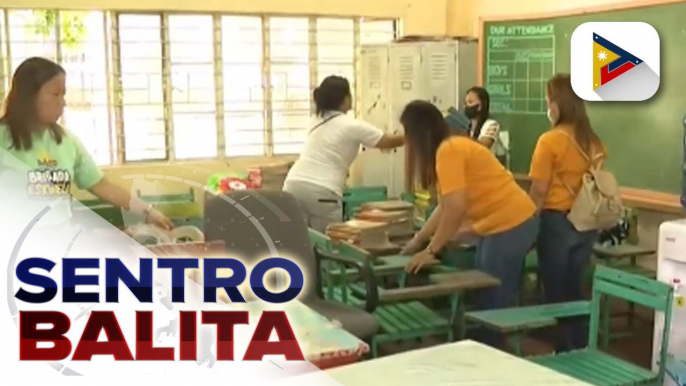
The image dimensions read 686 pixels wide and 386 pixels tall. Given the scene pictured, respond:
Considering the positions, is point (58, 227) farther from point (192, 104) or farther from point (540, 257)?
point (192, 104)

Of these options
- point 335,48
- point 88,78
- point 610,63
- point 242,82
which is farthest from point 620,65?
point 88,78

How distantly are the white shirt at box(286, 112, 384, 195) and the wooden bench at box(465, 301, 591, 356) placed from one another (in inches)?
49.7

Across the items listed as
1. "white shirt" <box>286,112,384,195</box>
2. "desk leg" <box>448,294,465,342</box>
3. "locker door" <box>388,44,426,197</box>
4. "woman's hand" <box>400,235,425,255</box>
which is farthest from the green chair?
"locker door" <box>388,44,426,197</box>

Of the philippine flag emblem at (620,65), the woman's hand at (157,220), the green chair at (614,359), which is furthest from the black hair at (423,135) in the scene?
the philippine flag emblem at (620,65)

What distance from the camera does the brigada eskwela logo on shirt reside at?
2.82m

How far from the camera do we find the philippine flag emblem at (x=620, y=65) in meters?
4.83

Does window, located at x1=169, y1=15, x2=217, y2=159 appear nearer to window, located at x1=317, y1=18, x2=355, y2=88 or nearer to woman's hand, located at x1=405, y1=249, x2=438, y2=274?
window, located at x1=317, y1=18, x2=355, y2=88

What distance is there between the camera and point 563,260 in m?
3.82

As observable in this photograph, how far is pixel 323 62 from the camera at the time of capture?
651 centimetres

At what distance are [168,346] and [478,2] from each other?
4837 mm

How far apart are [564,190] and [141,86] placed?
3.38 m

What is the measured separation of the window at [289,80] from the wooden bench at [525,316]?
3399 millimetres

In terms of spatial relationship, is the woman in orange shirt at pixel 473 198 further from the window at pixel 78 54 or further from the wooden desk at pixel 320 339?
the window at pixel 78 54

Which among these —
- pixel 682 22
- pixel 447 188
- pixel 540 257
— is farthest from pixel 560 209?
pixel 682 22
